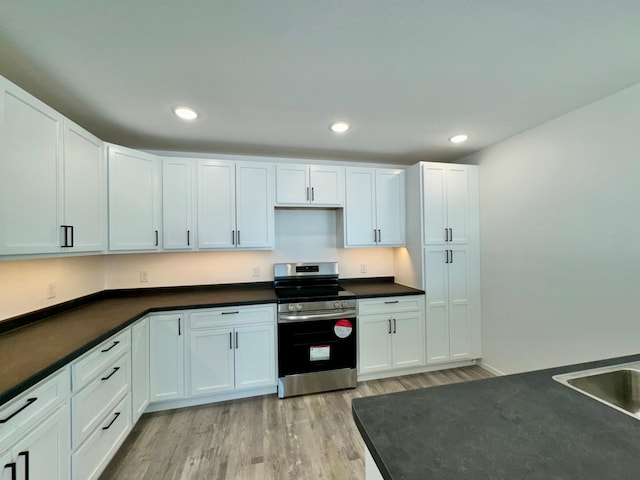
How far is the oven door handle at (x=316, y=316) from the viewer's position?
7.84 feet

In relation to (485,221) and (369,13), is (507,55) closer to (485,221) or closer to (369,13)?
(369,13)

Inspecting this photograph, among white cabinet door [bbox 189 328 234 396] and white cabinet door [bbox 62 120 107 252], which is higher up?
white cabinet door [bbox 62 120 107 252]

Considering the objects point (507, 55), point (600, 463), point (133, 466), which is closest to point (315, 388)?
point (133, 466)

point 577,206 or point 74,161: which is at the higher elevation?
point 74,161

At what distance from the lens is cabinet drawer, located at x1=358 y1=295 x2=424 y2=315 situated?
102 inches

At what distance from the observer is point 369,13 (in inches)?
43.8

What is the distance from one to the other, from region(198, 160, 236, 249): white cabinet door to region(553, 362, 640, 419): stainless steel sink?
→ 2.53 meters

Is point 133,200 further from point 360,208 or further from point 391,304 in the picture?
point 391,304

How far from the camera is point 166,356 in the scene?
85.5 inches

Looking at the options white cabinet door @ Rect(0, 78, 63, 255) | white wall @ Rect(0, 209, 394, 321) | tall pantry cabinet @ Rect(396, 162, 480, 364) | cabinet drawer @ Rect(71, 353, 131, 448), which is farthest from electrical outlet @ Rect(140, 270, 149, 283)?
tall pantry cabinet @ Rect(396, 162, 480, 364)

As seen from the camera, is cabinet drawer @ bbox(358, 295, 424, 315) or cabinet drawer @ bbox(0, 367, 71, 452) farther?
cabinet drawer @ bbox(358, 295, 424, 315)

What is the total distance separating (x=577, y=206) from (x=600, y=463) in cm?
205

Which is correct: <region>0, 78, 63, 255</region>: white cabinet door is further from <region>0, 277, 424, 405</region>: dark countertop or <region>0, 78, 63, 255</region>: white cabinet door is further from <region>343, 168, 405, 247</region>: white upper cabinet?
<region>343, 168, 405, 247</region>: white upper cabinet

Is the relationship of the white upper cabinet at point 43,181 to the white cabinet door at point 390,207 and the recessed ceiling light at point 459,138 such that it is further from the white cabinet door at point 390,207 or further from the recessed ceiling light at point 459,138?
the recessed ceiling light at point 459,138
